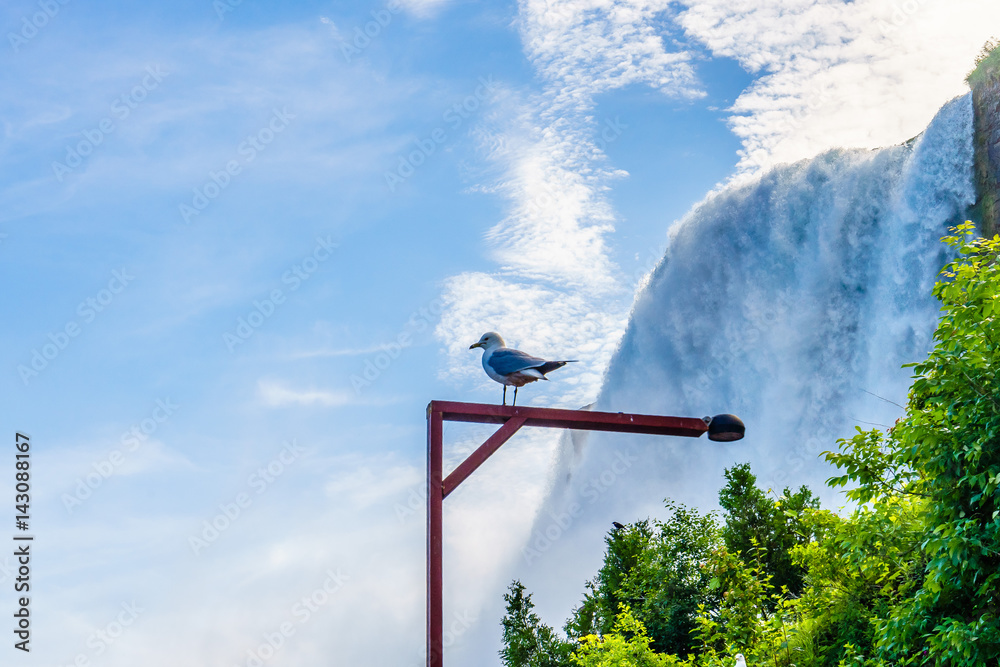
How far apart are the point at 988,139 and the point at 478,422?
62.5 feet

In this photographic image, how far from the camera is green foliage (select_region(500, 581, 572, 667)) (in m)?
16.5

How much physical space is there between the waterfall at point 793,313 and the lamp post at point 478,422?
39.2 feet

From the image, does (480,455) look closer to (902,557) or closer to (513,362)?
(513,362)

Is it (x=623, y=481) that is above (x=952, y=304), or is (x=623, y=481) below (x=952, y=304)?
above

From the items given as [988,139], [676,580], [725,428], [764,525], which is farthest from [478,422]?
[988,139]

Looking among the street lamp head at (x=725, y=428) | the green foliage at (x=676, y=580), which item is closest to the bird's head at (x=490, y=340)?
the street lamp head at (x=725, y=428)

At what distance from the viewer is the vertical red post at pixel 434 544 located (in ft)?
24.2

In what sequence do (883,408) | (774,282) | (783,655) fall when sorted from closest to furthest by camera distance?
(783,655), (883,408), (774,282)

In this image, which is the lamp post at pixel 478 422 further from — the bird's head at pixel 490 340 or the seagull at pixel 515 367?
the bird's head at pixel 490 340

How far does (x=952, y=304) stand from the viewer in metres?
6.90

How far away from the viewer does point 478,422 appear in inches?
332

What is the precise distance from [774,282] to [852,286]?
2.80 metres

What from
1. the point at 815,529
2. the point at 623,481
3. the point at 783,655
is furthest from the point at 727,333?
the point at 783,655

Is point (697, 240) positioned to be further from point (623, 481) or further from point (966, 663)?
point (966, 663)
